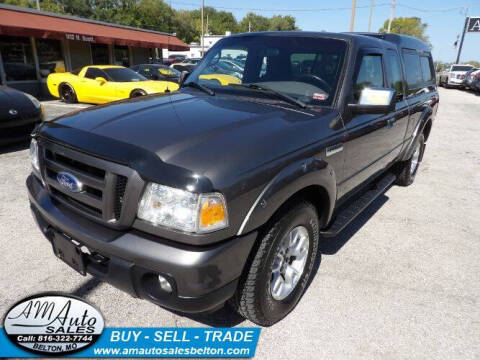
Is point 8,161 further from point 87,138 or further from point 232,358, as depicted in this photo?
point 232,358

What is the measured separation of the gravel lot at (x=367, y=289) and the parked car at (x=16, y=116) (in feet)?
4.84

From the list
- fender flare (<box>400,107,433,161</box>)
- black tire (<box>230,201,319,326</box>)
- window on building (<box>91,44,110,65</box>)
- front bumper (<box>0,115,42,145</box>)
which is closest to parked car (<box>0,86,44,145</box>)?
front bumper (<box>0,115,42,145</box>)

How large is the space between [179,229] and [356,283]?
72.2 inches

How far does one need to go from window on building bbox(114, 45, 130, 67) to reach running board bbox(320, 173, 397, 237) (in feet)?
64.8

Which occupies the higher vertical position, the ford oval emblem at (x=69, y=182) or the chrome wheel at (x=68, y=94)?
the ford oval emblem at (x=69, y=182)

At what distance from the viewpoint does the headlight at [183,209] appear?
1639 millimetres

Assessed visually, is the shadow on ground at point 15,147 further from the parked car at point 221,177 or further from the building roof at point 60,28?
the building roof at point 60,28

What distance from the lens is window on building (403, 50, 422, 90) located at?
4156 mm

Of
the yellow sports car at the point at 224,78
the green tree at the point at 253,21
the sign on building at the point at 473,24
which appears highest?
the green tree at the point at 253,21

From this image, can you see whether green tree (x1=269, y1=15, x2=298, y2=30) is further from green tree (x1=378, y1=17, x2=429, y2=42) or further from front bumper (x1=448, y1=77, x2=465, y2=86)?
front bumper (x1=448, y1=77, x2=465, y2=86)

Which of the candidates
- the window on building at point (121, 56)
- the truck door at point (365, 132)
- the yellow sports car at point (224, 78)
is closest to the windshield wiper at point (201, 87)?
the yellow sports car at point (224, 78)

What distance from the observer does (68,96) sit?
11.8m

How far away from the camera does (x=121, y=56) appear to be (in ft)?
68.4

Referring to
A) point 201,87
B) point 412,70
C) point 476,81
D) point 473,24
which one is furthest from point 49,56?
point 473,24
